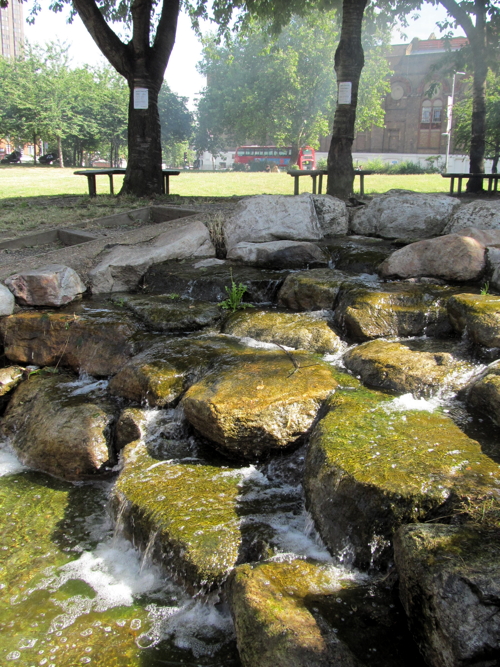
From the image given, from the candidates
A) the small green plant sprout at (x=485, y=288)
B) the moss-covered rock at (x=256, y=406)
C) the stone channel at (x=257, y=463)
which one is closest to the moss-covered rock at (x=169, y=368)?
the stone channel at (x=257, y=463)

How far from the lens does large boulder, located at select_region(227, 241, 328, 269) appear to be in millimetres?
6902

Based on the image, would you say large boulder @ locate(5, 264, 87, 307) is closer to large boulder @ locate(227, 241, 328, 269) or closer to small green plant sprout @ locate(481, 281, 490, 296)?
large boulder @ locate(227, 241, 328, 269)

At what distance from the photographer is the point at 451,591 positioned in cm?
229

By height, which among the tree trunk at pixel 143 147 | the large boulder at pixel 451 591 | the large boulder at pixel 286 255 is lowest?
the large boulder at pixel 451 591

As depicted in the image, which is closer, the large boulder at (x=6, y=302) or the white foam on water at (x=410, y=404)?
the white foam on water at (x=410, y=404)

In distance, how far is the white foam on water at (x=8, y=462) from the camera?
4.57 metres

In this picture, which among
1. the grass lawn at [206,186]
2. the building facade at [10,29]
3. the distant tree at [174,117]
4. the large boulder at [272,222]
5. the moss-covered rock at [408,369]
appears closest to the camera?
the moss-covered rock at [408,369]

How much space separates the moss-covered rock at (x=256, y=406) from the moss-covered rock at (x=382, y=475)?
279mm

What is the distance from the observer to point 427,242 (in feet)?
20.2

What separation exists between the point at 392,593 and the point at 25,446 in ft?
10.8

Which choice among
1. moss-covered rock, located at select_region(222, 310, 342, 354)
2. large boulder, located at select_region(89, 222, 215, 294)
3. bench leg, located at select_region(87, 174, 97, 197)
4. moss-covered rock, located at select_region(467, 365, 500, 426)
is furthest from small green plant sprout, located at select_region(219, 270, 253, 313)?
bench leg, located at select_region(87, 174, 97, 197)

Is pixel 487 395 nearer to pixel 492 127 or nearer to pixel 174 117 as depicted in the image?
pixel 492 127

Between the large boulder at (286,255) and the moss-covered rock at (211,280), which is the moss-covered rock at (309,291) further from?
the large boulder at (286,255)

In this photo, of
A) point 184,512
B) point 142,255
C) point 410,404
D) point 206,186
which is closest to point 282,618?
point 184,512
